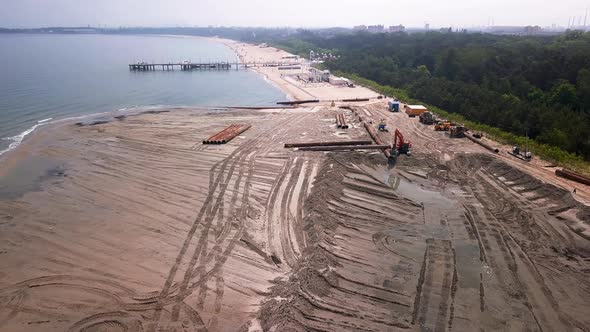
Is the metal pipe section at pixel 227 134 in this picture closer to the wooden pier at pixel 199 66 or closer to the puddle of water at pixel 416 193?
the puddle of water at pixel 416 193

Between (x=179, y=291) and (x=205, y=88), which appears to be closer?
(x=179, y=291)

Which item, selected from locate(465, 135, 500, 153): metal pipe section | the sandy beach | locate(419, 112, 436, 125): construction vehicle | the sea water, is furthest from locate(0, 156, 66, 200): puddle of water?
locate(465, 135, 500, 153): metal pipe section

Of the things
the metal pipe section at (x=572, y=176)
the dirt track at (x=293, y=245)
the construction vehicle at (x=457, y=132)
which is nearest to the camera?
the dirt track at (x=293, y=245)

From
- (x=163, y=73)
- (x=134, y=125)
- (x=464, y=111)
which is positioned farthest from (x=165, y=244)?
(x=163, y=73)

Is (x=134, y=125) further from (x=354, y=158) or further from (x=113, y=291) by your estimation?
(x=113, y=291)

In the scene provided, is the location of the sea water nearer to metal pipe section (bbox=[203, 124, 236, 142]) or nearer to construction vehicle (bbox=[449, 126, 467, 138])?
metal pipe section (bbox=[203, 124, 236, 142])

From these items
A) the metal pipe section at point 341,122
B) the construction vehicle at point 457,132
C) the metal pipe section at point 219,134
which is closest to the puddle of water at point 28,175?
the metal pipe section at point 219,134

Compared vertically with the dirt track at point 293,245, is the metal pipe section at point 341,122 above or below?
above

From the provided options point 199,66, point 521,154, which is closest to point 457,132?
point 521,154
